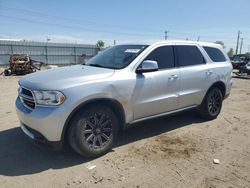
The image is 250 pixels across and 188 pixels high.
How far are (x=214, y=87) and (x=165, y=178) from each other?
3167mm

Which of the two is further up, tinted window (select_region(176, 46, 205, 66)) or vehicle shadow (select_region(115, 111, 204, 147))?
tinted window (select_region(176, 46, 205, 66))

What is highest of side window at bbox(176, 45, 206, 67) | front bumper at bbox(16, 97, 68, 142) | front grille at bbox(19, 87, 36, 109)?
side window at bbox(176, 45, 206, 67)

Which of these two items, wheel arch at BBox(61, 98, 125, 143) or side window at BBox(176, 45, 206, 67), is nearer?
wheel arch at BBox(61, 98, 125, 143)

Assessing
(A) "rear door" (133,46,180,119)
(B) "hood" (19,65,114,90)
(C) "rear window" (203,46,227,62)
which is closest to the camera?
(B) "hood" (19,65,114,90)

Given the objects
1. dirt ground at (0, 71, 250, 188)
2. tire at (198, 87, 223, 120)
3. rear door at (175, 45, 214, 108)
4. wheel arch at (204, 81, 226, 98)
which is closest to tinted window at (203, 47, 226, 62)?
rear door at (175, 45, 214, 108)

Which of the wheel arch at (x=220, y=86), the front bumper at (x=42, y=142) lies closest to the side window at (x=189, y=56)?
the wheel arch at (x=220, y=86)

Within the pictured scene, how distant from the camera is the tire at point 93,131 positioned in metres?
3.59

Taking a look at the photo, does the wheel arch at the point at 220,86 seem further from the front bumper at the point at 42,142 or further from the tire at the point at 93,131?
the front bumper at the point at 42,142

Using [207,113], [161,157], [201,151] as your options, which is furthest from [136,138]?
[207,113]

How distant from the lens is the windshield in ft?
14.1

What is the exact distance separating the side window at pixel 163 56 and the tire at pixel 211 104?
1.42 m

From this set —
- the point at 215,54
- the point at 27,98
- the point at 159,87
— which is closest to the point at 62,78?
the point at 27,98

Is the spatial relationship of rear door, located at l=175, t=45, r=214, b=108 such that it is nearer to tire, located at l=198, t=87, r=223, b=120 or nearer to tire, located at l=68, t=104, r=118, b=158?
tire, located at l=198, t=87, r=223, b=120

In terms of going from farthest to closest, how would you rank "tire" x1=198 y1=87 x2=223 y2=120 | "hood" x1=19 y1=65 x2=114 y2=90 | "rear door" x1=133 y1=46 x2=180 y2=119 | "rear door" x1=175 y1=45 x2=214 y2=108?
"tire" x1=198 y1=87 x2=223 y2=120 < "rear door" x1=175 y1=45 x2=214 y2=108 < "rear door" x1=133 y1=46 x2=180 y2=119 < "hood" x1=19 y1=65 x2=114 y2=90
